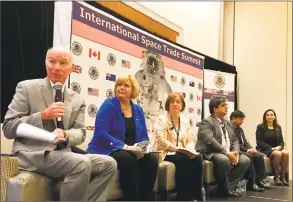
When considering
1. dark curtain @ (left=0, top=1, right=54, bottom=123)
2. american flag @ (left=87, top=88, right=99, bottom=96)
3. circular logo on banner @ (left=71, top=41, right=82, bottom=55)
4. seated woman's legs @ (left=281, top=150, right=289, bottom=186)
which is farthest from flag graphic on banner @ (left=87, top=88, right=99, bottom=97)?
Result: seated woman's legs @ (left=281, top=150, right=289, bottom=186)

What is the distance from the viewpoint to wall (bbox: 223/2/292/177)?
671 cm

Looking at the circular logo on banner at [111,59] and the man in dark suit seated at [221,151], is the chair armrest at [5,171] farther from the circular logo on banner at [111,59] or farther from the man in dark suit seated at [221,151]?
the man in dark suit seated at [221,151]

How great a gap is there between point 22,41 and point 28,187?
4.76 feet

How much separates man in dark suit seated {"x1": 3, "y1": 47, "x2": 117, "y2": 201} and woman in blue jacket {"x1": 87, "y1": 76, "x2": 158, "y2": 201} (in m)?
0.41

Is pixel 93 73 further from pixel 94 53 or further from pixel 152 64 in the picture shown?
pixel 152 64

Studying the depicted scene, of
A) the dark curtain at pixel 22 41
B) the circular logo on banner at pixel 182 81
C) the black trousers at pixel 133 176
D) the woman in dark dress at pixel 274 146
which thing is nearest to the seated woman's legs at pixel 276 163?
the woman in dark dress at pixel 274 146

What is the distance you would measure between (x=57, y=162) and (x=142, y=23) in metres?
3.48

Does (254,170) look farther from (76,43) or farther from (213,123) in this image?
(76,43)

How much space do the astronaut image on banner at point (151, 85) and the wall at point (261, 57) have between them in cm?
286

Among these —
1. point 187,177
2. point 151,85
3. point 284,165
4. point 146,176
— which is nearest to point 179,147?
point 187,177

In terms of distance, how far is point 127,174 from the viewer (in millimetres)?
2566

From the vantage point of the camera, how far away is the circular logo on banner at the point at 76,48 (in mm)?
3207

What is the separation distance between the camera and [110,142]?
2656 millimetres

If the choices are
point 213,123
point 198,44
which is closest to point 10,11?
point 213,123
